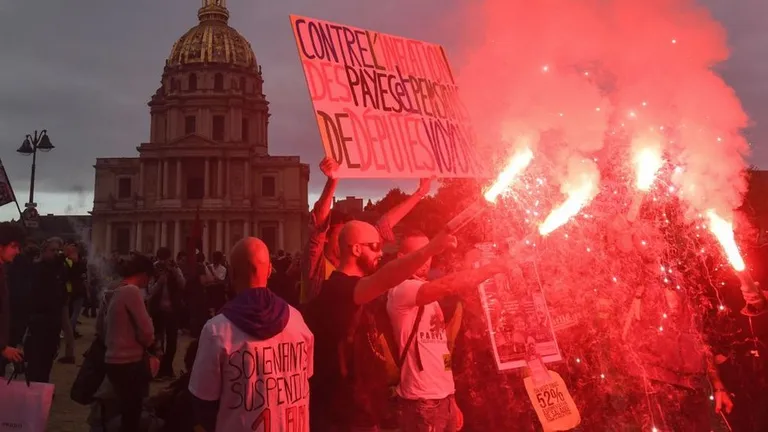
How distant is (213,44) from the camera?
73625 millimetres

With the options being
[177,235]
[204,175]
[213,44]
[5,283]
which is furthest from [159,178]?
[5,283]

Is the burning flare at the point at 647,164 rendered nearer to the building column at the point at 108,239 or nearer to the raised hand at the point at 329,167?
the raised hand at the point at 329,167

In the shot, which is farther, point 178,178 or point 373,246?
point 178,178

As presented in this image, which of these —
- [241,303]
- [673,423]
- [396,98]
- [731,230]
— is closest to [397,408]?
[241,303]

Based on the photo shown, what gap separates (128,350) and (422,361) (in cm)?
246

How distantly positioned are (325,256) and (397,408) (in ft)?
3.67

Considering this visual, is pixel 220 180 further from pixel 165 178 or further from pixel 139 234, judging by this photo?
pixel 139 234

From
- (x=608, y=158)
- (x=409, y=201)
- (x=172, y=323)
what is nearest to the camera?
(x=409, y=201)

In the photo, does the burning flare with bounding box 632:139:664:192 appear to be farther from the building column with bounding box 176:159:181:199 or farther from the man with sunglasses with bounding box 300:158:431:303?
the building column with bounding box 176:159:181:199

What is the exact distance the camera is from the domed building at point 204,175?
6600 centimetres

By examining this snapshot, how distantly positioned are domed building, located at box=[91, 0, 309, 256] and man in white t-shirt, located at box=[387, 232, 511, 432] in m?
61.2

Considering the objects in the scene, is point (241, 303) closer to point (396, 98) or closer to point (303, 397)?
point (303, 397)

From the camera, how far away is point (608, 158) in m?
5.40

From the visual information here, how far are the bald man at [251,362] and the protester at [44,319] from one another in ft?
17.0
